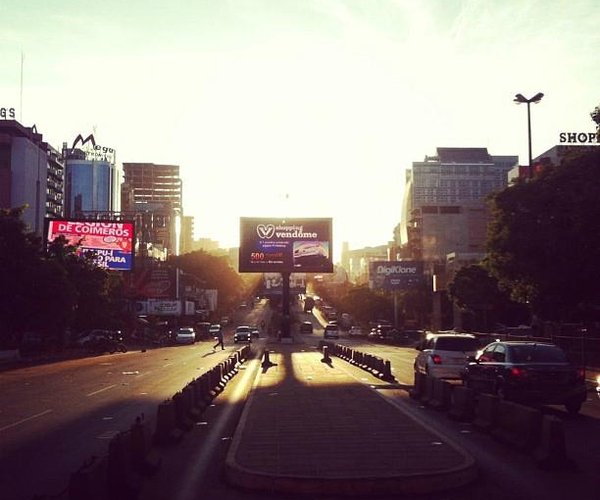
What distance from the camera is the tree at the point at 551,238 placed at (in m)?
35.9

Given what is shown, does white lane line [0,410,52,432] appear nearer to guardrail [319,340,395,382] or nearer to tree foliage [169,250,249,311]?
guardrail [319,340,395,382]

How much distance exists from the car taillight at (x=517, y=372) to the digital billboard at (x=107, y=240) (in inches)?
2314

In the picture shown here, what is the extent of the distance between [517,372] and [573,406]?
156 centimetres

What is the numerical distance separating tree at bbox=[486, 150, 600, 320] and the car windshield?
17184mm

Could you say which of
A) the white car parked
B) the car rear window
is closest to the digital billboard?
the white car parked

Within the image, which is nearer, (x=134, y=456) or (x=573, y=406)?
(x=134, y=456)

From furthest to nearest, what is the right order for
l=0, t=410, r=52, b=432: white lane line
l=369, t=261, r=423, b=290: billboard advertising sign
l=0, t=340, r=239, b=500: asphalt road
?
l=369, t=261, r=423, b=290: billboard advertising sign → l=0, t=410, r=52, b=432: white lane line → l=0, t=340, r=239, b=500: asphalt road

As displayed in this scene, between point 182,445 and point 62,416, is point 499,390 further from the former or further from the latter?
point 62,416

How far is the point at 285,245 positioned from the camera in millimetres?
68438

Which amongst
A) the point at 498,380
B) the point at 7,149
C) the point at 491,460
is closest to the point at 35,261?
the point at 498,380

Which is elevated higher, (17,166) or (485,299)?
(17,166)

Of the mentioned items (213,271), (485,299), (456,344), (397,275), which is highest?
(213,271)

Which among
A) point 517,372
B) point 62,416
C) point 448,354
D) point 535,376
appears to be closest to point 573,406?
point 535,376

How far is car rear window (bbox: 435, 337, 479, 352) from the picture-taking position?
84.5ft
